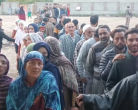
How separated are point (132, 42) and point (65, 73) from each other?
107cm

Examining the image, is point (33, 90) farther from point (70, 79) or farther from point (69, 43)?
point (69, 43)

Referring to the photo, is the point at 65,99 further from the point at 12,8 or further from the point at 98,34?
the point at 12,8

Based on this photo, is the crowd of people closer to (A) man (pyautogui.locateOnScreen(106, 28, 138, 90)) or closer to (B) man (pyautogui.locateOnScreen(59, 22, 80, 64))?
(A) man (pyautogui.locateOnScreen(106, 28, 138, 90))

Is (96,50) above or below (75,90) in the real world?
above

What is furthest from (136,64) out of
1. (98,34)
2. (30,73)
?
(98,34)

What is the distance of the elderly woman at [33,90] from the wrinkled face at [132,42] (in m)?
0.99

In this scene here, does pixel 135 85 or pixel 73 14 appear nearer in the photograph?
pixel 135 85

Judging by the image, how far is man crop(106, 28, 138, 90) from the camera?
362 centimetres

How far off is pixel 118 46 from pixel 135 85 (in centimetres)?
173

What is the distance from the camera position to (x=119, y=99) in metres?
2.87

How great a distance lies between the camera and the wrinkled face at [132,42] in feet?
11.9

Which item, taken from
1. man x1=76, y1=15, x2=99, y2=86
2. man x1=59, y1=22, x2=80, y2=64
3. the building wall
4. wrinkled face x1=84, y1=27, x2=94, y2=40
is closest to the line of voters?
man x1=76, y1=15, x2=99, y2=86

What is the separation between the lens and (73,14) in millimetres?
47094


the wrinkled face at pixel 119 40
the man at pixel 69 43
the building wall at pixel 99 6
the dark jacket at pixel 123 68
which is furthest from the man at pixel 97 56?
the building wall at pixel 99 6
